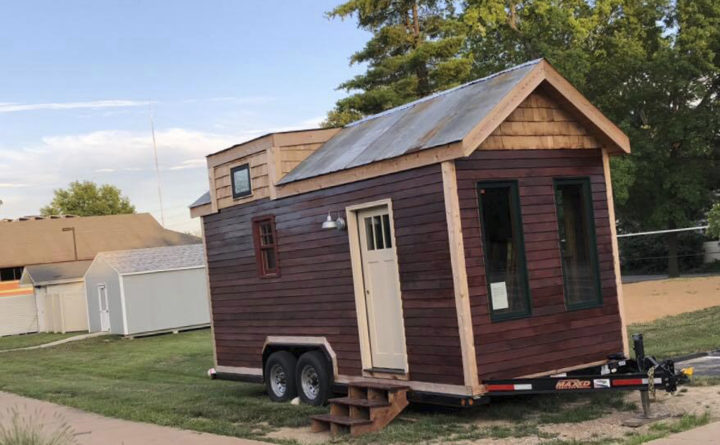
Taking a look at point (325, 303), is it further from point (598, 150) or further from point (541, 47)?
point (541, 47)

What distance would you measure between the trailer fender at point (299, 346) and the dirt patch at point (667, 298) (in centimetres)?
871

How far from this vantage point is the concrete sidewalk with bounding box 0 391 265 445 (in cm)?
1077

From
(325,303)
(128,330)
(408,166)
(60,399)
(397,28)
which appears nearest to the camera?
(408,166)

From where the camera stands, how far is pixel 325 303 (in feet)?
40.5

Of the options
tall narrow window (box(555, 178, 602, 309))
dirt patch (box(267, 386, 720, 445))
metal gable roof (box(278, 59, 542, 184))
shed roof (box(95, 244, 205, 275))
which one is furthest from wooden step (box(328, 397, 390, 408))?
shed roof (box(95, 244, 205, 275))

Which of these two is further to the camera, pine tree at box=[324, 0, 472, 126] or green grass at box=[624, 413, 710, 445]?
pine tree at box=[324, 0, 472, 126]

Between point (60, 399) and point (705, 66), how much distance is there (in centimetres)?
3312

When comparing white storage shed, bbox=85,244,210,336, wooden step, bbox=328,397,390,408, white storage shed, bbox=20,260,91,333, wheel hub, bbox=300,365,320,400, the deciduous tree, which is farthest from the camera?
the deciduous tree

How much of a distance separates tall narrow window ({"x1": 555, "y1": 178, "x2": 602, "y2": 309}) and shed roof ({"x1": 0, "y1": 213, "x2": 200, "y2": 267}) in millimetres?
39240

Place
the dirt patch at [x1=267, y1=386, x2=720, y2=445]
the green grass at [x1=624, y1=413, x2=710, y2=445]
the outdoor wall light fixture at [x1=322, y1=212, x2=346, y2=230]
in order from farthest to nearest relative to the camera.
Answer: the outdoor wall light fixture at [x1=322, y1=212, x2=346, y2=230] → the dirt patch at [x1=267, y1=386, x2=720, y2=445] → the green grass at [x1=624, y1=413, x2=710, y2=445]

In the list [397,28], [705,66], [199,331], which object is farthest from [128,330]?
[705,66]

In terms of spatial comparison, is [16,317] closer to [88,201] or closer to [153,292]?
[153,292]

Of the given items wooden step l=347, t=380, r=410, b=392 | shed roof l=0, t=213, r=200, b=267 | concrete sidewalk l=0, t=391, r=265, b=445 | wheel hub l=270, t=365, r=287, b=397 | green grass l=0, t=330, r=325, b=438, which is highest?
Answer: shed roof l=0, t=213, r=200, b=267

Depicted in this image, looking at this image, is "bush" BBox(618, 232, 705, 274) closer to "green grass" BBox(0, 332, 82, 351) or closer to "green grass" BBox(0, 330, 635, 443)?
"green grass" BBox(0, 332, 82, 351)
